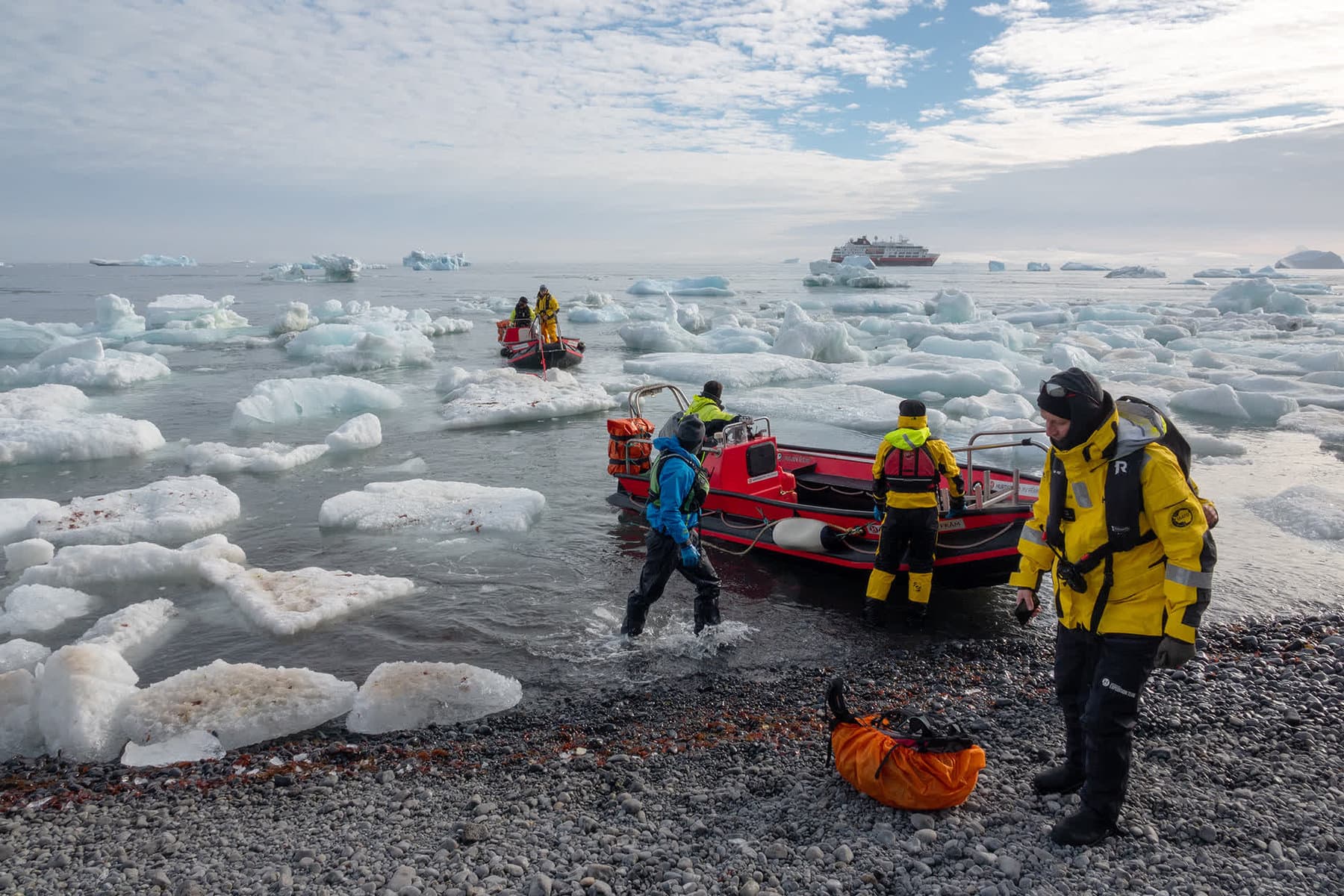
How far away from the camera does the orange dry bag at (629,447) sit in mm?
8273

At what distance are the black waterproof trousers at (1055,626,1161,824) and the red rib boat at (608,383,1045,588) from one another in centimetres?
235

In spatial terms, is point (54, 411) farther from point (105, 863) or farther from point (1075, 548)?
point (1075, 548)

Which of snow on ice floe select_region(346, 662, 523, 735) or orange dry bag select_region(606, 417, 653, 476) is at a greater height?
orange dry bag select_region(606, 417, 653, 476)

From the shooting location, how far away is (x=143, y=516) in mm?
8375

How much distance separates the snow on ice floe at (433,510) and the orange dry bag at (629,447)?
1091 millimetres

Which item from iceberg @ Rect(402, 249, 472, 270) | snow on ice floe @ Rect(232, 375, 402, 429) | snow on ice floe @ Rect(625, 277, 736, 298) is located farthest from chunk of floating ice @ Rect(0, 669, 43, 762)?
iceberg @ Rect(402, 249, 472, 270)

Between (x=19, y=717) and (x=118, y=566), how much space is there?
8.54 feet

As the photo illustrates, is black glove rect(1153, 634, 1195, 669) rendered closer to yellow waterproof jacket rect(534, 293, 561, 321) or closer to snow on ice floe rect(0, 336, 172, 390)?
yellow waterproof jacket rect(534, 293, 561, 321)

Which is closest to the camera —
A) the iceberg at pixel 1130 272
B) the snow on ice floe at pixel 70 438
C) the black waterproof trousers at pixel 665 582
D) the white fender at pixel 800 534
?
the black waterproof trousers at pixel 665 582

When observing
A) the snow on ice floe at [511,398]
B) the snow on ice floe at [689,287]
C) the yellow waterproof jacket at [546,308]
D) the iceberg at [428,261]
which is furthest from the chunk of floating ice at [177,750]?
the iceberg at [428,261]

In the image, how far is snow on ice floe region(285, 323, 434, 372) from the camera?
68.0ft

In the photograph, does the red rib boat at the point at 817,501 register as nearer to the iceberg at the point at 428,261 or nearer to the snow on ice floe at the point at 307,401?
the snow on ice floe at the point at 307,401

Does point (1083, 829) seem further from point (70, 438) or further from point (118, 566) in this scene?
point (70, 438)

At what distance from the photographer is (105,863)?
10.7 feet
